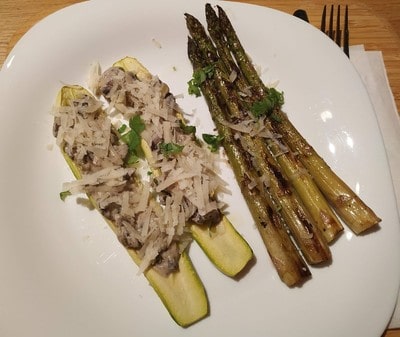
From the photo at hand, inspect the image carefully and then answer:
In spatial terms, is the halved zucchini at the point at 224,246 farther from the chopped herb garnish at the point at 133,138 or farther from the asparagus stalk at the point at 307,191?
the chopped herb garnish at the point at 133,138

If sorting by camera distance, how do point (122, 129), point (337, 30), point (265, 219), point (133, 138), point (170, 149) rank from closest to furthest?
1. point (265, 219)
2. point (170, 149)
3. point (133, 138)
4. point (122, 129)
5. point (337, 30)

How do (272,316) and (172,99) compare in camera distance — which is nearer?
(272,316)

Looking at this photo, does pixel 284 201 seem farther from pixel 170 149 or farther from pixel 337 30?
pixel 337 30

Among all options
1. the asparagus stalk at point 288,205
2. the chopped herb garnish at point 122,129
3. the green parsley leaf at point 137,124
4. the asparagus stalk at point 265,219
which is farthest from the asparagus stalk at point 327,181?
the chopped herb garnish at point 122,129

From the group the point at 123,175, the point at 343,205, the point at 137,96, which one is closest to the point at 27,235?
the point at 123,175

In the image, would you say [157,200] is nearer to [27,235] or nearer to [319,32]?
[27,235]

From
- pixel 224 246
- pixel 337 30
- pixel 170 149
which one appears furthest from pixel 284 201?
pixel 337 30
